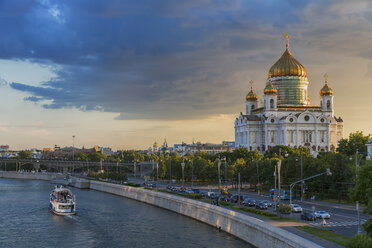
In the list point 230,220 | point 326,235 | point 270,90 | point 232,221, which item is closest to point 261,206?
point 230,220

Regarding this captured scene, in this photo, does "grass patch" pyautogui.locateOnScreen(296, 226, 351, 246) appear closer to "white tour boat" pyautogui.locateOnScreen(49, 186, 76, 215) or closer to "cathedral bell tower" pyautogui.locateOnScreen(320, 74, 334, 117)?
"white tour boat" pyautogui.locateOnScreen(49, 186, 76, 215)

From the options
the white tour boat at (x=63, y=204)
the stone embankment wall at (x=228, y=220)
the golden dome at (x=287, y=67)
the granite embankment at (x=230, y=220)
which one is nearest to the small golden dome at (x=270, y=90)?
the golden dome at (x=287, y=67)

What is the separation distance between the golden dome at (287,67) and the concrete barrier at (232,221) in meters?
81.3

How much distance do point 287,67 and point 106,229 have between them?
356 feet

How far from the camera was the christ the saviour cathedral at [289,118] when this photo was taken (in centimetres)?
14150

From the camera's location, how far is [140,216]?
211 ft

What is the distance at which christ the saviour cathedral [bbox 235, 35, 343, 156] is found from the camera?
464 feet

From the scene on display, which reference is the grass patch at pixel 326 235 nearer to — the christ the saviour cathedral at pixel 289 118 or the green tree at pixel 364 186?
the green tree at pixel 364 186

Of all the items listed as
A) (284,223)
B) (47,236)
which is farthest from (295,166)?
(47,236)

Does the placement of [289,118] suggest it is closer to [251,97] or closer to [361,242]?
[251,97]

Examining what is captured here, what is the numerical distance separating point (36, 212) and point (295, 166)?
39065mm

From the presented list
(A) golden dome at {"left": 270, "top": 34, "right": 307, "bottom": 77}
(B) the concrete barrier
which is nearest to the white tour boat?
(B) the concrete barrier

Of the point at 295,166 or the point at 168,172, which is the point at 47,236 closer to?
the point at 295,166

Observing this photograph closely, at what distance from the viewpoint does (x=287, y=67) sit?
15112cm
